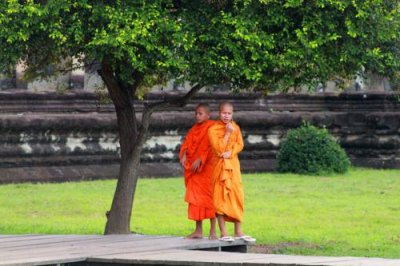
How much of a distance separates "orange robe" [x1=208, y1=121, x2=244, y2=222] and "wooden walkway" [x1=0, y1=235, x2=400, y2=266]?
341 mm

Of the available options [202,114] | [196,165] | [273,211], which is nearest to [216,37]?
[202,114]

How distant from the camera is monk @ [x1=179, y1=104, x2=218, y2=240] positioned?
1192 cm

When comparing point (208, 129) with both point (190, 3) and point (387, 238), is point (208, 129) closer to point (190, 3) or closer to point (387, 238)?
point (190, 3)

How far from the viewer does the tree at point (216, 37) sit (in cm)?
1075

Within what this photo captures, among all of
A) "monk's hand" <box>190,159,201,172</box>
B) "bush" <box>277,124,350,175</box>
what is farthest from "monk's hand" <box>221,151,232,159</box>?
"bush" <box>277,124,350,175</box>

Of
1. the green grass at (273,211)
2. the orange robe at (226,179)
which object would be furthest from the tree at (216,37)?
the green grass at (273,211)

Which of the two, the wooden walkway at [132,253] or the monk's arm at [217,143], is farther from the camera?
the monk's arm at [217,143]

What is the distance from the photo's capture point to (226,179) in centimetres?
1171

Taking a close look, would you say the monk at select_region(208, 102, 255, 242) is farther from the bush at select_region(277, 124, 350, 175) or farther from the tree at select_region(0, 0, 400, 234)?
the bush at select_region(277, 124, 350, 175)

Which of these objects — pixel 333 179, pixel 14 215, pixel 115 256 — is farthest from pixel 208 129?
pixel 333 179

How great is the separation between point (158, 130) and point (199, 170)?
859cm

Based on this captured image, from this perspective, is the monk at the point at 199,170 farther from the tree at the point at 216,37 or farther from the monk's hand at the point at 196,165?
the tree at the point at 216,37

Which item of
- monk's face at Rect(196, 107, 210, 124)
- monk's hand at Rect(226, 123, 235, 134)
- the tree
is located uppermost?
the tree

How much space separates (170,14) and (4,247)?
2491 millimetres
